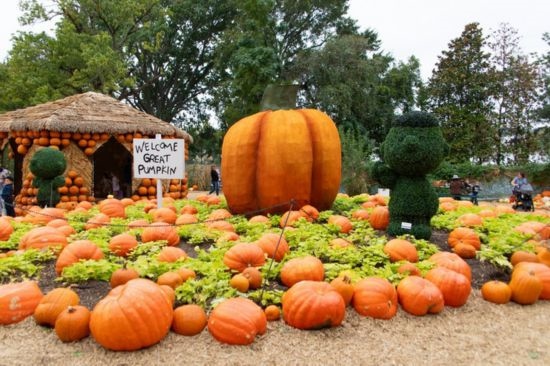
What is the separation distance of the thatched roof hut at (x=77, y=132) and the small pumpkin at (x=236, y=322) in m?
10.1

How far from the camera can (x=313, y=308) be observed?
3172mm

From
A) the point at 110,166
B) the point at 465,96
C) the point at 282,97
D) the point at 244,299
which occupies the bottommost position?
the point at 244,299

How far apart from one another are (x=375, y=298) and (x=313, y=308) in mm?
580

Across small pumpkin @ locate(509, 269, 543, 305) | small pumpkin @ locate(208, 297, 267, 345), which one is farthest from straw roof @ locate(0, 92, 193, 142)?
small pumpkin @ locate(509, 269, 543, 305)

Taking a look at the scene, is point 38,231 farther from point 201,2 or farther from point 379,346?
point 201,2

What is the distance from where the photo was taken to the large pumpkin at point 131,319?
113 inches

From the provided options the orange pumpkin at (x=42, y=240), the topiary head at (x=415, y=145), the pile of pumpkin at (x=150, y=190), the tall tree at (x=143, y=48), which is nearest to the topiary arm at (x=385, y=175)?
the topiary head at (x=415, y=145)

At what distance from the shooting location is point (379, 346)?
121 inches

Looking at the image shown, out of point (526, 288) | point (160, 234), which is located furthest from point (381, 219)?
point (160, 234)

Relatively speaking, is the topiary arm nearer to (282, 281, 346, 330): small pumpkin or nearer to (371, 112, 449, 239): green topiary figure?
Result: (371, 112, 449, 239): green topiary figure

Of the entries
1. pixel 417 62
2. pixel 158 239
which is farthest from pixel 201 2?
pixel 158 239

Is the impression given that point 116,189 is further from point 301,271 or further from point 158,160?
point 301,271

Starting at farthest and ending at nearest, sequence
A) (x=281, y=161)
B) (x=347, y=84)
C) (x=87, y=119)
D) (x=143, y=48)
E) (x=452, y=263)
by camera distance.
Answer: (x=143, y=48) < (x=347, y=84) < (x=87, y=119) < (x=281, y=161) < (x=452, y=263)

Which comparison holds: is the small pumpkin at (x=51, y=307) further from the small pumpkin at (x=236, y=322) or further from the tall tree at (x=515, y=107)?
the tall tree at (x=515, y=107)
